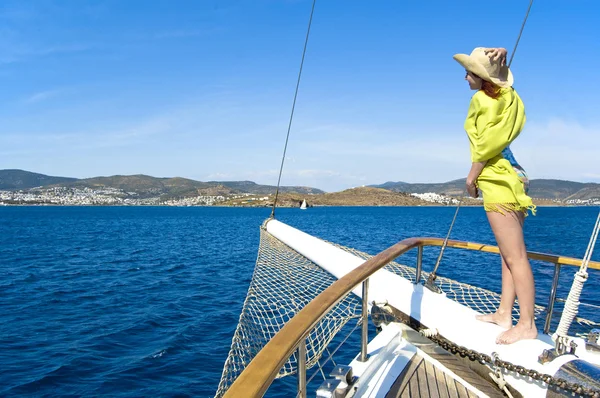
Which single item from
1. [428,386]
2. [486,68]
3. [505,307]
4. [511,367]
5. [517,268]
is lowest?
[428,386]

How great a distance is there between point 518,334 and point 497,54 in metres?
1.66

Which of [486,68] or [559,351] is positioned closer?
[559,351]

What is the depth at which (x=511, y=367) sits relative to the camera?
238 centimetres

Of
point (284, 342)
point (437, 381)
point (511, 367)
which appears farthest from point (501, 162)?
point (284, 342)

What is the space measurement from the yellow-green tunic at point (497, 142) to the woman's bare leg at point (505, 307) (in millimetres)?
457

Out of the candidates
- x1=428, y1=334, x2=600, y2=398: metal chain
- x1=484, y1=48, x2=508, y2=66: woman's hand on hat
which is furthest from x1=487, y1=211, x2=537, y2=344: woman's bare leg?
x1=484, y1=48, x2=508, y2=66: woman's hand on hat

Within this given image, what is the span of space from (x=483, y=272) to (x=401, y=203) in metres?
157

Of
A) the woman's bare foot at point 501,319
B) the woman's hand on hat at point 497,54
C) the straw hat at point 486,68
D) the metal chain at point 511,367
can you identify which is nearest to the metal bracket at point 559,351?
the metal chain at point 511,367

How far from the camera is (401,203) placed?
171875 millimetres

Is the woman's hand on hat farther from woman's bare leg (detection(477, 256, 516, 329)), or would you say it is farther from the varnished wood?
the varnished wood

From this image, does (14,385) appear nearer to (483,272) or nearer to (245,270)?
(245,270)

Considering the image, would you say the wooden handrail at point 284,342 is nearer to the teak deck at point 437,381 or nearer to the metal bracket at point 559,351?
the teak deck at point 437,381

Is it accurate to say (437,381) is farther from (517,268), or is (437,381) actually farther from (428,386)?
(517,268)

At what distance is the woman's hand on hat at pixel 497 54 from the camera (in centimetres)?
261
